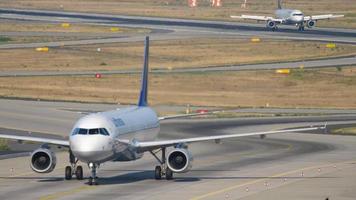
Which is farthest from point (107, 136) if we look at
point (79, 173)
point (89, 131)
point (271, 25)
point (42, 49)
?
point (271, 25)

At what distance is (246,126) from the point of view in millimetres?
89438

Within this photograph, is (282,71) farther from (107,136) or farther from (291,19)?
(107,136)

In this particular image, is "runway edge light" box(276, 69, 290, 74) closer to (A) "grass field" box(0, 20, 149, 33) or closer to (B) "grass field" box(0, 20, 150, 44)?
(B) "grass field" box(0, 20, 150, 44)

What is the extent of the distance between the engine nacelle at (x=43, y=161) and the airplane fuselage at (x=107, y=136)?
8.23 ft

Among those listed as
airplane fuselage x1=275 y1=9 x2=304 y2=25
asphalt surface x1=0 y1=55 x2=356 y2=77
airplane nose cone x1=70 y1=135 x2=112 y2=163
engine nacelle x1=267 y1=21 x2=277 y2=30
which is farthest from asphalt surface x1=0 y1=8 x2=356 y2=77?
airplane nose cone x1=70 y1=135 x2=112 y2=163

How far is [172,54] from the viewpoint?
142125 mm

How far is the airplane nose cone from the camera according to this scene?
53812 millimetres

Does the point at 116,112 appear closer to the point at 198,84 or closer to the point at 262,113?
the point at 262,113

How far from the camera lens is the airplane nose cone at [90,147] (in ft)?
177

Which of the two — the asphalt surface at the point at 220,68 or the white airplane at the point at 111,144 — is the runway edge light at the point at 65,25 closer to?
the asphalt surface at the point at 220,68

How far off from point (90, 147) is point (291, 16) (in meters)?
138

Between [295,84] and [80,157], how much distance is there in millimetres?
64359

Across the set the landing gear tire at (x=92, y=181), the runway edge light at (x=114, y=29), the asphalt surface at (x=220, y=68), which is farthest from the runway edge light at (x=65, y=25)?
the landing gear tire at (x=92, y=181)

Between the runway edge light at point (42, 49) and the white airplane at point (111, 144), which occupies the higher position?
the runway edge light at point (42, 49)
